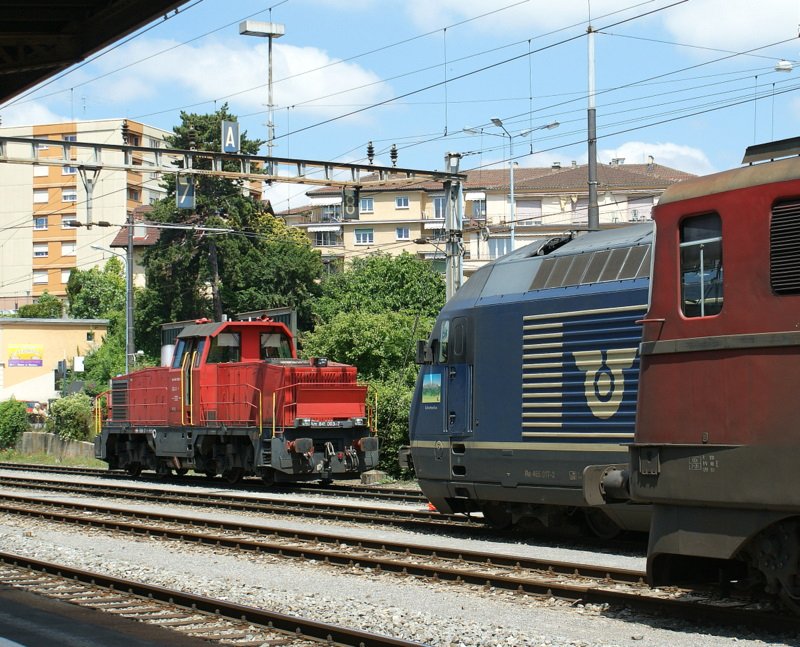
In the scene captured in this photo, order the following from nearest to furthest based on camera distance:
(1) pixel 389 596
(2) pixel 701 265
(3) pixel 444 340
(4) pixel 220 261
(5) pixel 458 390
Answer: (2) pixel 701 265 → (1) pixel 389 596 → (5) pixel 458 390 → (3) pixel 444 340 → (4) pixel 220 261

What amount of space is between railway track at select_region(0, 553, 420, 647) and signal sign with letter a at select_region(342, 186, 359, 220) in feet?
49.2

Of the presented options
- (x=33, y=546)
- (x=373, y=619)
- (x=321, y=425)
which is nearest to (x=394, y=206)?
(x=321, y=425)

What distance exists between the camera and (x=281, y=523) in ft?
56.7

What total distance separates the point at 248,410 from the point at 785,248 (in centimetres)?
1630

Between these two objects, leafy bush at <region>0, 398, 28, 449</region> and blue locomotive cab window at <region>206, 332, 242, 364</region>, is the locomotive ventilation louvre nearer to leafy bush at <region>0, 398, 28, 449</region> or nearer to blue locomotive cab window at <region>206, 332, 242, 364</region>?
blue locomotive cab window at <region>206, 332, 242, 364</region>

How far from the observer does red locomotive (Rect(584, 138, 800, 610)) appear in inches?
306

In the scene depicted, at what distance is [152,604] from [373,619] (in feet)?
7.72

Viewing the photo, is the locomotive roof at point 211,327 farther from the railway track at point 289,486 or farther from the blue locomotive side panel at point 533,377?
the blue locomotive side panel at point 533,377

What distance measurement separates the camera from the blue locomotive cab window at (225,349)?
24.1 m

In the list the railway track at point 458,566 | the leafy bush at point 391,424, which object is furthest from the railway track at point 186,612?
the leafy bush at point 391,424

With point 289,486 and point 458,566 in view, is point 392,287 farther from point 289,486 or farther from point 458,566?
point 458,566

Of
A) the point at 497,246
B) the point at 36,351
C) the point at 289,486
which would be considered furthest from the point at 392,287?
the point at 289,486

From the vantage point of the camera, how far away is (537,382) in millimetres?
13586

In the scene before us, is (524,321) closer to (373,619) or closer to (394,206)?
(373,619)
